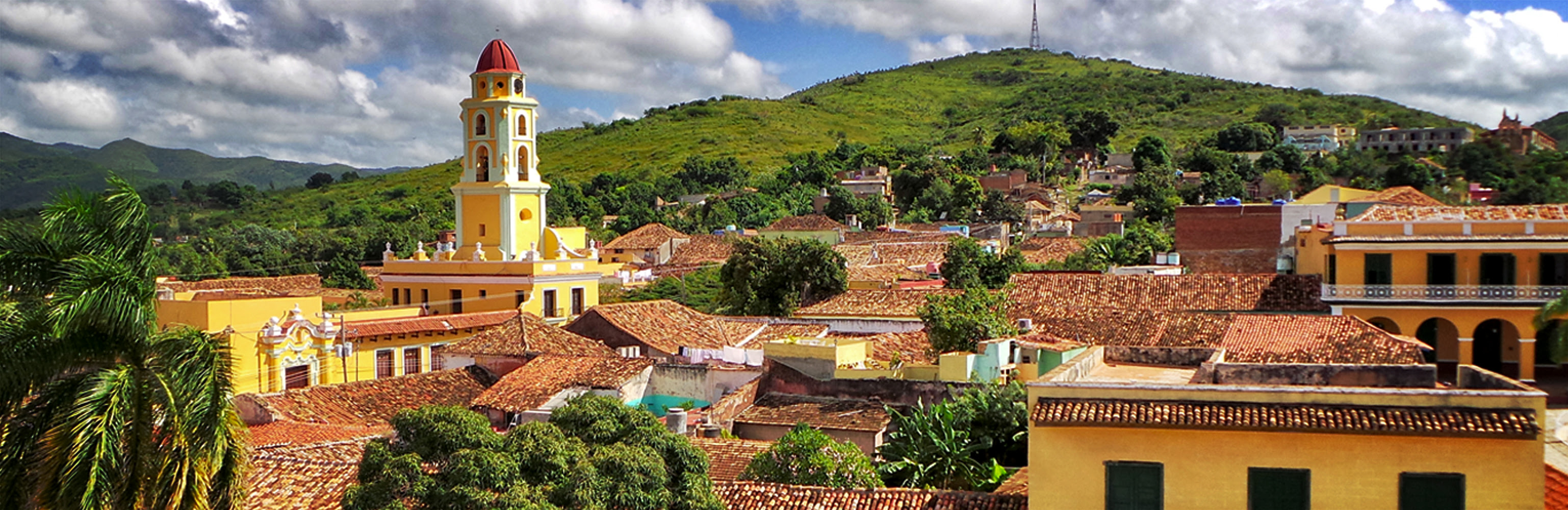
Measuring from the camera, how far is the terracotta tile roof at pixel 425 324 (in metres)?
26.1

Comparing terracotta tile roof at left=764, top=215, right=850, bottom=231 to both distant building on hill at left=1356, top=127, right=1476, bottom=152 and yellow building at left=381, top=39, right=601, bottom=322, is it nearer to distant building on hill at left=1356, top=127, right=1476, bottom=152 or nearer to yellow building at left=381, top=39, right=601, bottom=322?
yellow building at left=381, top=39, right=601, bottom=322

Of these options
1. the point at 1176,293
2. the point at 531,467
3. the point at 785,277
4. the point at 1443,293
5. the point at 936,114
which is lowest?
the point at 531,467

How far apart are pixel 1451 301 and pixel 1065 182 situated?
64706mm

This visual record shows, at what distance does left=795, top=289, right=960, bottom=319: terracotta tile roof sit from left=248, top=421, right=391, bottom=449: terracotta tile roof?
13844 mm

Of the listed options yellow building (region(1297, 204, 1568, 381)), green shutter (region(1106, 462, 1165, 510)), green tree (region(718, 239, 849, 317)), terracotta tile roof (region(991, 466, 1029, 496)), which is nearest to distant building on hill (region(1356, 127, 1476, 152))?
green tree (region(718, 239, 849, 317))

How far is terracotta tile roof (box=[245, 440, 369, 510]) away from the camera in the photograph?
13.1 meters

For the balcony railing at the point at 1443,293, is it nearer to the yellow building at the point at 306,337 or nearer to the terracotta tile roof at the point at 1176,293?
the terracotta tile roof at the point at 1176,293

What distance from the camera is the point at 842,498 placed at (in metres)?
12.8

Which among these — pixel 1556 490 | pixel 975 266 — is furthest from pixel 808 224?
pixel 1556 490

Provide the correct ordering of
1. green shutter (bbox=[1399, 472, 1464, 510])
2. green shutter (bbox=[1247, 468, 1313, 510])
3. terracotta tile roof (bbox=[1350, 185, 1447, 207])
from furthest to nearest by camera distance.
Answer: terracotta tile roof (bbox=[1350, 185, 1447, 207]) < green shutter (bbox=[1247, 468, 1313, 510]) < green shutter (bbox=[1399, 472, 1464, 510])

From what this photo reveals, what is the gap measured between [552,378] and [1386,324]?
17512mm

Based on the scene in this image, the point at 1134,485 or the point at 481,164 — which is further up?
the point at 481,164

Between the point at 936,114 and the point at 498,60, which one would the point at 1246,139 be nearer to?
the point at 936,114

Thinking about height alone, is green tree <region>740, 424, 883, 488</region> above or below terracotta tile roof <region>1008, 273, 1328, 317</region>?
below
